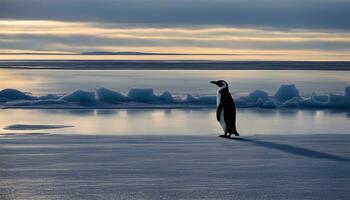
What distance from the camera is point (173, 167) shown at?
24.6 ft

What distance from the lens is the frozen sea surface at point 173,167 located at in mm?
6281

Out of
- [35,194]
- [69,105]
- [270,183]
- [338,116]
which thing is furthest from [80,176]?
[69,105]

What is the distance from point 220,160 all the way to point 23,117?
5.81 meters

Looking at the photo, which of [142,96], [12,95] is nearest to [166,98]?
[142,96]

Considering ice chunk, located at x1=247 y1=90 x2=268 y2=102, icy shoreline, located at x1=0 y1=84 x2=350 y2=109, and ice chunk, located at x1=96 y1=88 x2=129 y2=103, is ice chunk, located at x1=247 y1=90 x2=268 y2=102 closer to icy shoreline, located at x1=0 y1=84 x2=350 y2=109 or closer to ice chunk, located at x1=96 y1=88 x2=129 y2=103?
icy shoreline, located at x1=0 y1=84 x2=350 y2=109

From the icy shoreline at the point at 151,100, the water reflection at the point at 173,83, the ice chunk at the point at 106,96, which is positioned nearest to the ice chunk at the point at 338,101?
the icy shoreline at the point at 151,100

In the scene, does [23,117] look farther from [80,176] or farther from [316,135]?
[80,176]

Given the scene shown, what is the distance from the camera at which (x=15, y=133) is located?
35.0ft

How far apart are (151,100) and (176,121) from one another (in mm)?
4291

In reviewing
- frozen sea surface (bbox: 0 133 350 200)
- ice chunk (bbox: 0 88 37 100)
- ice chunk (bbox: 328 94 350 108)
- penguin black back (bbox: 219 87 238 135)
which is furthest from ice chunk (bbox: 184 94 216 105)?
frozen sea surface (bbox: 0 133 350 200)

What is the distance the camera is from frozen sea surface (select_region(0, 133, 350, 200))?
6.28m

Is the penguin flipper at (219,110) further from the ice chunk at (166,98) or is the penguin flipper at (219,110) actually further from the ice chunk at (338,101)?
the ice chunk at (166,98)

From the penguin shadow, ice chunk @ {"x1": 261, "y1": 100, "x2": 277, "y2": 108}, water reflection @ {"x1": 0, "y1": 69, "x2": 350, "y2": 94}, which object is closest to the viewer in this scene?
the penguin shadow

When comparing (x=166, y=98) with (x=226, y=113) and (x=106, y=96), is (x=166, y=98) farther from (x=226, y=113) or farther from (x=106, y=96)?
A: (x=226, y=113)
